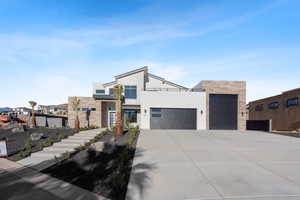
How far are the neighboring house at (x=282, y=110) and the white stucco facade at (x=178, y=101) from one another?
41.3 ft

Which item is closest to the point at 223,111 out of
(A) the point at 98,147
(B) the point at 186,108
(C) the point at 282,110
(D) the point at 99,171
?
(B) the point at 186,108

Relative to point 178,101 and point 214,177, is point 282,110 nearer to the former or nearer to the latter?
point 178,101

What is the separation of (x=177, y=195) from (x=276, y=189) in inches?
96.5

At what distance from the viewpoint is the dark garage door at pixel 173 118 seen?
1458 centimetres

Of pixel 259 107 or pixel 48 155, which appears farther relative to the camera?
pixel 259 107

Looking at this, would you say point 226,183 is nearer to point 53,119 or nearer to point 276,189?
point 276,189

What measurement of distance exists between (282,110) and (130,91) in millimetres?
21359

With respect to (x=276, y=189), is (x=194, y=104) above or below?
above

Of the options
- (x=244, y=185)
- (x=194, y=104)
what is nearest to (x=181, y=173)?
(x=244, y=185)

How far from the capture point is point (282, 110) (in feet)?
63.5

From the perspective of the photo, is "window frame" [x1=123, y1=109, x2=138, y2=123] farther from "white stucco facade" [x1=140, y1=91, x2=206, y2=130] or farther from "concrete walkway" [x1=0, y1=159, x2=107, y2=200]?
"concrete walkway" [x1=0, y1=159, x2=107, y2=200]

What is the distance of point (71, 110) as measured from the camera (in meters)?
15.2

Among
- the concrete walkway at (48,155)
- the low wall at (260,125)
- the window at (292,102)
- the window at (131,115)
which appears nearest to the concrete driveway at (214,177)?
the concrete walkway at (48,155)

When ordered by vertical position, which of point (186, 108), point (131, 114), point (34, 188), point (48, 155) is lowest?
point (48, 155)
